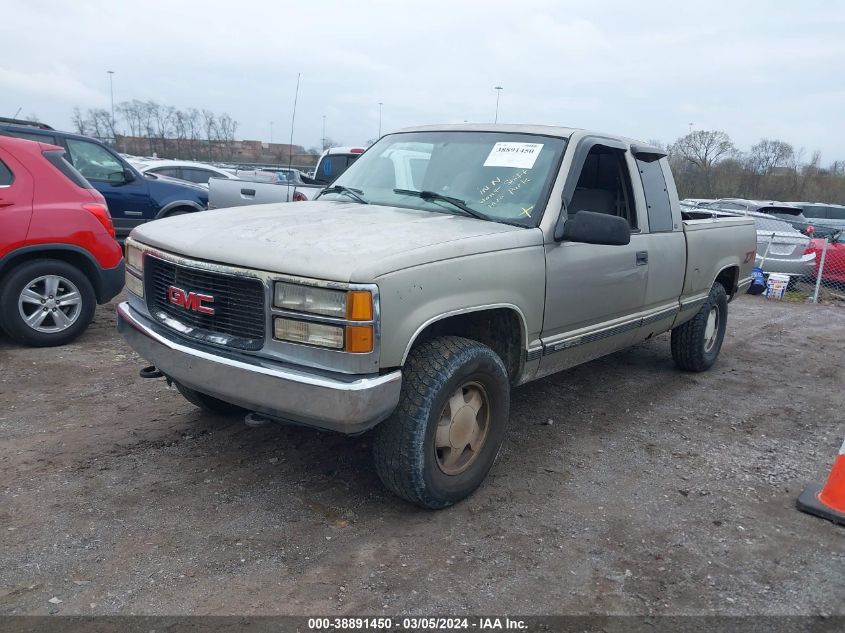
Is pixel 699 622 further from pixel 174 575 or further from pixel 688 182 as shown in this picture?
pixel 688 182

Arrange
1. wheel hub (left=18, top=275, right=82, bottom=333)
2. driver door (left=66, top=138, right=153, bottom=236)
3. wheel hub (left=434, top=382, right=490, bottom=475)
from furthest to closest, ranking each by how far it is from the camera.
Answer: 1. driver door (left=66, top=138, right=153, bottom=236)
2. wheel hub (left=18, top=275, right=82, bottom=333)
3. wheel hub (left=434, top=382, right=490, bottom=475)

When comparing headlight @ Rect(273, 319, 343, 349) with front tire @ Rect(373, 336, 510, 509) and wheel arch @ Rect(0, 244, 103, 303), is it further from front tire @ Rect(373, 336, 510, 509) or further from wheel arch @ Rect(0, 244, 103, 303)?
wheel arch @ Rect(0, 244, 103, 303)

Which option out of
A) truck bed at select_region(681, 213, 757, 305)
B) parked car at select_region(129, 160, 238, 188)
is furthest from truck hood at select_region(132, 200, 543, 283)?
parked car at select_region(129, 160, 238, 188)

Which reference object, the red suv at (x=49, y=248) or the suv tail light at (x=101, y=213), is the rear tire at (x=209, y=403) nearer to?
the red suv at (x=49, y=248)

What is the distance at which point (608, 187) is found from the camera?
4.96m

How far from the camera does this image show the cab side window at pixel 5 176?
18.3ft

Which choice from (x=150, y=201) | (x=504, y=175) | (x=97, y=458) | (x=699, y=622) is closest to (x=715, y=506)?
(x=699, y=622)

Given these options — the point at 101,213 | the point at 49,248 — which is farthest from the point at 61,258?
the point at 101,213

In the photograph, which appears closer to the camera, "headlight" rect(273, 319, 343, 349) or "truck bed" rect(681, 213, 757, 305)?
"headlight" rect(273, 319, 343, 349)

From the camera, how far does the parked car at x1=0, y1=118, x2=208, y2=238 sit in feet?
28.5

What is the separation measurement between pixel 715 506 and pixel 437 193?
235 centimetres

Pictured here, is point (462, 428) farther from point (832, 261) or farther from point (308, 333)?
point (832, 261)

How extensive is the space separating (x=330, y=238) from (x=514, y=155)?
150 cm

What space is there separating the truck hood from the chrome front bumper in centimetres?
42
